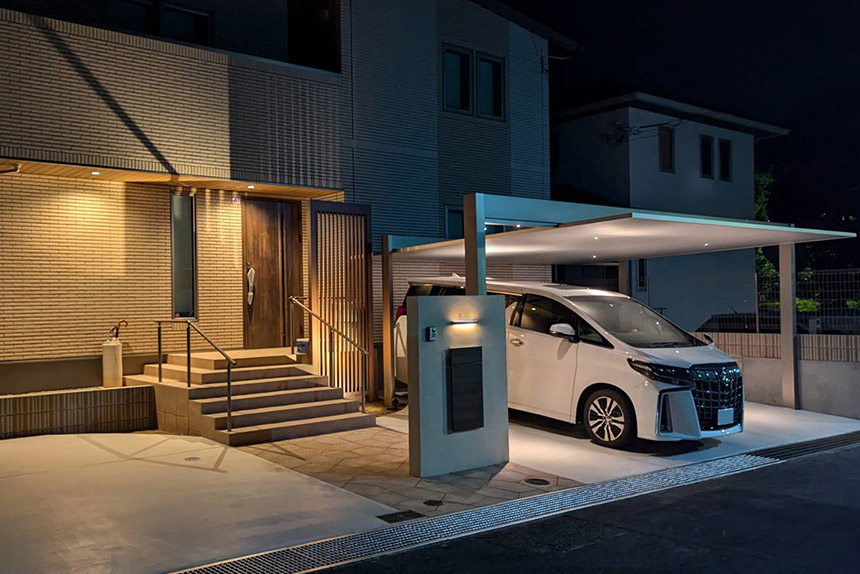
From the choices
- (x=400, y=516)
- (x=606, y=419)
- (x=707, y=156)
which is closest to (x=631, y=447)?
(x=606, y=419)


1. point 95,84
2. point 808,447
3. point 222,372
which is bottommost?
point 808,447

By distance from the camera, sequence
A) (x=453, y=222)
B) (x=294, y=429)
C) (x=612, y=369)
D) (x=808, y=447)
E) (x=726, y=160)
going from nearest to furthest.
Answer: (x=612, y=369)
(x=808, y=447)
(x=294, y=429)
(x=453, y=222)
(x=726, y=160)

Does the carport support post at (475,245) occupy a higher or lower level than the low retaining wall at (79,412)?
higher

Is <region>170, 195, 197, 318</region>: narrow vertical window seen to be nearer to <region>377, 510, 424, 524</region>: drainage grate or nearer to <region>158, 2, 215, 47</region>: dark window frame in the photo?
<region>158, 2, 215, 47</region>: dark window frame

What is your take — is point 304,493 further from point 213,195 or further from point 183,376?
point 213,195

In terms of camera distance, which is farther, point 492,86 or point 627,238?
A: point 492,86

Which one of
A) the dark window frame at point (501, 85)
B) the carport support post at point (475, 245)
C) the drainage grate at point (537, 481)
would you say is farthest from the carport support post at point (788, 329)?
the dark window frame at point (501, 85)

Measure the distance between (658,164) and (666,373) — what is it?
14097 millimetres

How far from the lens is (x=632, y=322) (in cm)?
1028

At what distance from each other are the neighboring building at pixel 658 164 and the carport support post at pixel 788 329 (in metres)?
6.54

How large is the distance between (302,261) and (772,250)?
2705cm

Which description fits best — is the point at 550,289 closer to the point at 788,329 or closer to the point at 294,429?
the point at 294,429

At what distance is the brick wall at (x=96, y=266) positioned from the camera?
432 inches

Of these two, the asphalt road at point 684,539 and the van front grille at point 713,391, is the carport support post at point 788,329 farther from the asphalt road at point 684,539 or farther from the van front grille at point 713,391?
the asphalt road at point 684,539
